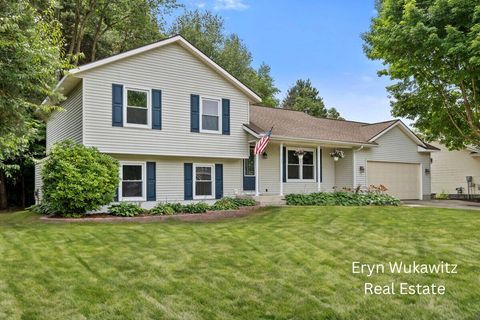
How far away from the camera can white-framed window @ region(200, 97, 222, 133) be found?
15.6 metres

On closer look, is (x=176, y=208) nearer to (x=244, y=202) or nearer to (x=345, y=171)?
(x=244, y=202)

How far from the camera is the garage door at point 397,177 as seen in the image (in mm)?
20109

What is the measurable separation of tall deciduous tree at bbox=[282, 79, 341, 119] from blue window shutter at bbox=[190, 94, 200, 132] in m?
31.9

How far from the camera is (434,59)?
15141 millimetres

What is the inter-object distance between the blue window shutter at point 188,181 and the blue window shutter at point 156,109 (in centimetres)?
197

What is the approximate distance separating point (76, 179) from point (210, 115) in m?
6.00

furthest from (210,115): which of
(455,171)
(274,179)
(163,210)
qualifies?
(455,171)

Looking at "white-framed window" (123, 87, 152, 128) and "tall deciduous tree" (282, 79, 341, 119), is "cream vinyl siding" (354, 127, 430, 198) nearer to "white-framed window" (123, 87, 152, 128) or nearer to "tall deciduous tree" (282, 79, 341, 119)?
"white-framed window" (123, 87, 152, 128)

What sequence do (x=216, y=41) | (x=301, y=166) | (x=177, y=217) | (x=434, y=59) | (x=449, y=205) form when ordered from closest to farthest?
(x=177, y=217) < (x=434, y=59) < (x=449, y=205) < (x=301, y=166) < (x=216, y=41)

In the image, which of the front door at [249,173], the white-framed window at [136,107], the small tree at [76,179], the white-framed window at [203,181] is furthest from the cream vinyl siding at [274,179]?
the small tree at [76,179]

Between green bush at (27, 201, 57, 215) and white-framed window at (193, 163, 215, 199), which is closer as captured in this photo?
green bush at (27, 201, 57, 215)

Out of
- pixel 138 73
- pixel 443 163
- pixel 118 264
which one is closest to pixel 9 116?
pixel 118 264

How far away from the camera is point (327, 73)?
28172 mm

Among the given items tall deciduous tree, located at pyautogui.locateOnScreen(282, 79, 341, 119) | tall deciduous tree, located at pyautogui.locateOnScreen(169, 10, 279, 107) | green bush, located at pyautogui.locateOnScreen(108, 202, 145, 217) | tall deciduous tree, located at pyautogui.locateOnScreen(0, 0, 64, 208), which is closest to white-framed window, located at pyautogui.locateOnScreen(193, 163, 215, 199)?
green bush, located at pyautogui.locateOnScreen(108, 202, 145, 217)
